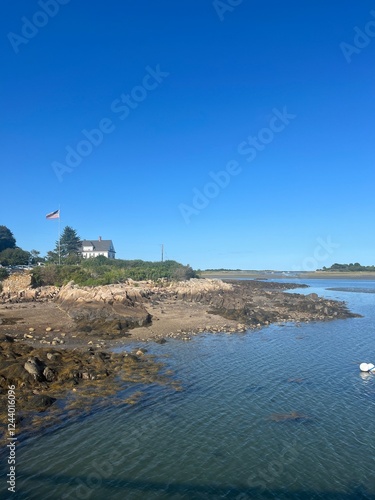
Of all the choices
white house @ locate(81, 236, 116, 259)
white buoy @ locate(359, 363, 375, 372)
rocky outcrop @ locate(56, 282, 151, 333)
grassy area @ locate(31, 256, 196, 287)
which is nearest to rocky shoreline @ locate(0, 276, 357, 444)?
rocky outcrop @ locate(56, 282, 151, 333)

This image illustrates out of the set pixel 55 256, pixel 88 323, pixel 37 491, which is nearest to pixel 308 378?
pixel 37 491

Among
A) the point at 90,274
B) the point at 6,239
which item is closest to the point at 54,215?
the point at 90,274

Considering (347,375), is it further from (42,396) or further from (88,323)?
(88,323)

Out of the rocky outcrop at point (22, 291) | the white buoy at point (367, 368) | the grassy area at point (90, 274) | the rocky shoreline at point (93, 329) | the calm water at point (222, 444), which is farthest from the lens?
the grassy area at point (90, 274)

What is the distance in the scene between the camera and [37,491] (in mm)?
10281

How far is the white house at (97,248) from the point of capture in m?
112

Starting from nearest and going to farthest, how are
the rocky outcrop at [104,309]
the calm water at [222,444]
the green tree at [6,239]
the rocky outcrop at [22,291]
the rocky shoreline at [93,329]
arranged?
the calm water at [222,444] < the rocky shoreline at [93,329] < the rocky outcrop at [104,309] < the rocky outcrop at [22,291] < the green tree at [6,239]

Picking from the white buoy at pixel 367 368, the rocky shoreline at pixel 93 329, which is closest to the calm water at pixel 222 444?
the white buoy at pixel 367 368

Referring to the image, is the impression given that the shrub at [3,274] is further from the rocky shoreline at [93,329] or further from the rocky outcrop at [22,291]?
the rocky shoreline at [93,329]

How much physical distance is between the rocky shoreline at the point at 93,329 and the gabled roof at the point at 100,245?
5882 cm

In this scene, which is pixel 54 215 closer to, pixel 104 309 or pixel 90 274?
pixel 90 274

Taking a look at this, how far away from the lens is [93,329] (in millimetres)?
31969

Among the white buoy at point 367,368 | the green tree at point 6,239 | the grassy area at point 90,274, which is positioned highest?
the green tree at point 6,239

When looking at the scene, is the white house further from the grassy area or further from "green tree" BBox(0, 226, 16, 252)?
the grassy area
